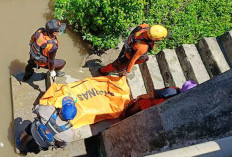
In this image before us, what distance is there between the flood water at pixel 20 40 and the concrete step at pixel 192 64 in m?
2.18

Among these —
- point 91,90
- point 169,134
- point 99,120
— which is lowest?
point 169,134

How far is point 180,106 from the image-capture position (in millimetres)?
3707

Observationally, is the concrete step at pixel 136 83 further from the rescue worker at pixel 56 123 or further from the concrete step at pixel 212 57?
the rescue worker at pixel 56 123

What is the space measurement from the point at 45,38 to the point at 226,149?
10.6ft

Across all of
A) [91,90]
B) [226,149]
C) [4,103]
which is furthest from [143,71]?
[226,149]

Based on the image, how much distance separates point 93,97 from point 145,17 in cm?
301

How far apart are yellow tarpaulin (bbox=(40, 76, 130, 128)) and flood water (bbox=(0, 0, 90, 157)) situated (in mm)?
1134

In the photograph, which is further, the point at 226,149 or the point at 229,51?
the point at 229,51

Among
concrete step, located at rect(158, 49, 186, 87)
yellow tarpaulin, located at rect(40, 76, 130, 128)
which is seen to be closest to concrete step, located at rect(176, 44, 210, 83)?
concrete step, located at rect(158, 49, 186, 87)

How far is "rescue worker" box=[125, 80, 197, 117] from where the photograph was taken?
4.33 meters

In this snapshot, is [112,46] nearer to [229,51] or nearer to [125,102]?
[125,102]

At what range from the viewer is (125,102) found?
5.21m

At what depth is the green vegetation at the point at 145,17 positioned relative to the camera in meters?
6.07

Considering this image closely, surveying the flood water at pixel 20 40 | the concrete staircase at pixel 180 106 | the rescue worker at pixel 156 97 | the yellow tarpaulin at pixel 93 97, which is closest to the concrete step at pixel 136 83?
the concrete staircase at pixel 180 106
